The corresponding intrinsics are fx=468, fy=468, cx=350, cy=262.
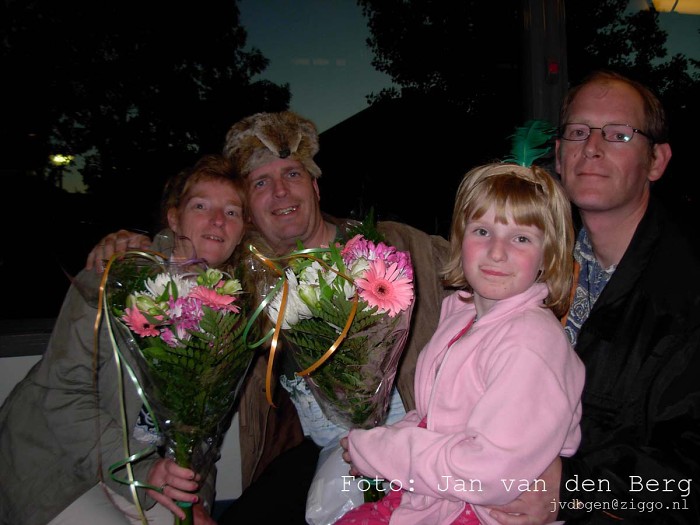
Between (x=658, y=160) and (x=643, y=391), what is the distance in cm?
87

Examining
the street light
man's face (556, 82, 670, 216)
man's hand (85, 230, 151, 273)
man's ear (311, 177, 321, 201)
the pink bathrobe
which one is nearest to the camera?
the pink bathrobe

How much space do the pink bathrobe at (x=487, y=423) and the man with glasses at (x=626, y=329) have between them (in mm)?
111

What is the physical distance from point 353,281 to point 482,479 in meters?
0.60

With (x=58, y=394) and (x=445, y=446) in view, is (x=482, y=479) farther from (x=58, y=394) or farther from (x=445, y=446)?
(x=58, y=394)

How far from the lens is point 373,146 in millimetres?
4133

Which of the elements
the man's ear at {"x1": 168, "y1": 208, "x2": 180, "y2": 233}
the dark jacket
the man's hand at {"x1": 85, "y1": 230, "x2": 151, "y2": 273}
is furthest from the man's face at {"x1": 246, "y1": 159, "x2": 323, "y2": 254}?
the dark jacket

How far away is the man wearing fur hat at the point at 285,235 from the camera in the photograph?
7.08ft

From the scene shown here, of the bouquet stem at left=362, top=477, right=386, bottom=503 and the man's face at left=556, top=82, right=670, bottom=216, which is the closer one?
the bouquet stem at left=362, top=477, right=386, bottom=503

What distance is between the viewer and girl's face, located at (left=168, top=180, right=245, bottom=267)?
2.00m

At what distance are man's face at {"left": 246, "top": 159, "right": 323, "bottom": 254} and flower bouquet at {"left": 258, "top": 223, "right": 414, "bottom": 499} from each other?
783 millimetres

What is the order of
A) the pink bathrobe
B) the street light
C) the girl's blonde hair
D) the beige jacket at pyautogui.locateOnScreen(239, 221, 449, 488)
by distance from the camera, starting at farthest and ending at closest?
the street light
the beige jacket at pyautogui.locateOnScreen(239, 221, 449, 488)
the girl's blonde hair
the pink bathrobe

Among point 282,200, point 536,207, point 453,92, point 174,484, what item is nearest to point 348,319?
point 536,207

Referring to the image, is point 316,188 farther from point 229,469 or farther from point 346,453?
point 229,469

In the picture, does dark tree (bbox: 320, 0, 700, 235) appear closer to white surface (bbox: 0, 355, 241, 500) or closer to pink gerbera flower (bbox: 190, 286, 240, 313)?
white surface (bbox: 0, 355, 241, 500)
